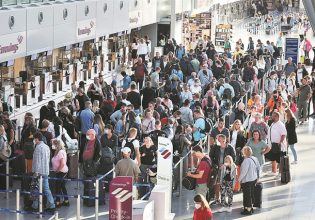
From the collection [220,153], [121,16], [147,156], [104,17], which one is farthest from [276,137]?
[121,16]

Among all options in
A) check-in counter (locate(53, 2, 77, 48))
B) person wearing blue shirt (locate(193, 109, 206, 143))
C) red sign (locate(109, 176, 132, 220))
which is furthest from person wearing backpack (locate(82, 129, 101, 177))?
check-in counter (locate(53, 2, 77, 48))

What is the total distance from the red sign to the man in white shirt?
7.24 metres

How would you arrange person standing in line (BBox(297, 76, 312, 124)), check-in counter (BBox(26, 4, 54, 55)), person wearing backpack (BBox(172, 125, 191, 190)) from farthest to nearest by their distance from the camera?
person standing in line (BBox(297, 76, 312, 124)) < check-in counter (BBox(26, 4, 54, 55)) < person wearing backpack (BBox(172, 125, 191, 190))

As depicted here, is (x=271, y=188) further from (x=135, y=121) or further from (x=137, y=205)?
(x=137, y=205)

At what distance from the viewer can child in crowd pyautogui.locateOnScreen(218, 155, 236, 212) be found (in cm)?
1747

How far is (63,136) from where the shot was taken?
1961cm

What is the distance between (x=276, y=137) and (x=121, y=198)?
7341 mm

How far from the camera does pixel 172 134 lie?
2002 cm

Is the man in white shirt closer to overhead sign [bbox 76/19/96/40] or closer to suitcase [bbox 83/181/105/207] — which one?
suitcase [bbox 83/181/105/207]

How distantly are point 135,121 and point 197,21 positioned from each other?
2600 cm

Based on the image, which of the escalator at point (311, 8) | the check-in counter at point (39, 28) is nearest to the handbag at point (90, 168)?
the check-in counter at point (39, 28)

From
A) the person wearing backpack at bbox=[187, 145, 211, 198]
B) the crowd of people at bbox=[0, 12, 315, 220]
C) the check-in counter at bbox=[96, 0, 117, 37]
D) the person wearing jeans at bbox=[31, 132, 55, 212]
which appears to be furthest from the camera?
the check-in counter at bbox=[96, 0, 117, 37]

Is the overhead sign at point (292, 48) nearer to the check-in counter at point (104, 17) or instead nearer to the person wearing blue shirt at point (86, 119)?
the check-in counter at point (104, 17)

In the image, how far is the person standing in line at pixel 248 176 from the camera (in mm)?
17578
